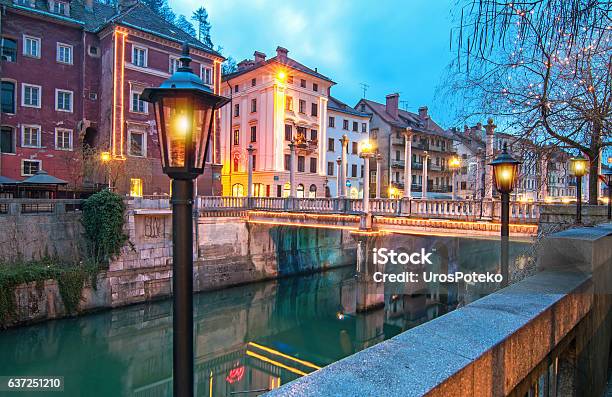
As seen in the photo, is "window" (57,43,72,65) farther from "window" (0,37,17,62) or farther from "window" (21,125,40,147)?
"window" (21,125,40,147)

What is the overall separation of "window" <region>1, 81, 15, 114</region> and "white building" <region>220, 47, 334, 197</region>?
1775cm

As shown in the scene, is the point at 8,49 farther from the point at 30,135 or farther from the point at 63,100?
the point at 30,135

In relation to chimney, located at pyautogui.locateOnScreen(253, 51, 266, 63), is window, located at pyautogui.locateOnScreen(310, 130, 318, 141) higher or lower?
lower

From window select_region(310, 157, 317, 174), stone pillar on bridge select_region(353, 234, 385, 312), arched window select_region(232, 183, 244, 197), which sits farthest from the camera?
window select_region(310, 157, 317, 174)

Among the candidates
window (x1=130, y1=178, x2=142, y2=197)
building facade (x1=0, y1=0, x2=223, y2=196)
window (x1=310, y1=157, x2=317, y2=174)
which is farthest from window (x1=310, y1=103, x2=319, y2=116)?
window (x1=130, y1=178, x2=142, y2=197)

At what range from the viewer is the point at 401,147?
5041 cm

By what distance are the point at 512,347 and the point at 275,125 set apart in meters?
35.4

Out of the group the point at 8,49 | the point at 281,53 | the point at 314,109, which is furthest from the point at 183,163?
the point at 314,109

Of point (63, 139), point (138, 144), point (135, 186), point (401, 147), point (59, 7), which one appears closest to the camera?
point (63, 139)

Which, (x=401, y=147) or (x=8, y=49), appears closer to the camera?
(x=8, y=49)

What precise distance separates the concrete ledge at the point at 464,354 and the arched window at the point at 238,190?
3656 centimetres

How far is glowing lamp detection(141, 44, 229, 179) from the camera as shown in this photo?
9.17ft

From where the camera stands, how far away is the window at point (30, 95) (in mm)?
26625

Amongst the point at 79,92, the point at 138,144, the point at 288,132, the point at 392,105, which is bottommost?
the point at 138,144
